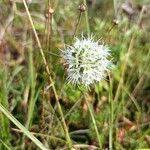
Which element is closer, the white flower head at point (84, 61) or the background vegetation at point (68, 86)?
the white flower head at point (84, 61)

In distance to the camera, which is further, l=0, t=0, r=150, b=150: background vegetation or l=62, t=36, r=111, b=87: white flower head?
l=0, t=0, r=150, b=150: background vegetation

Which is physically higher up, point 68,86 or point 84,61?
point 84,61

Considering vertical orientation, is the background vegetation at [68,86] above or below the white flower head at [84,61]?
below

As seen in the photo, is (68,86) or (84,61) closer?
(84,61)

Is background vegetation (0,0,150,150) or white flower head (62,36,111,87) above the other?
white flower head (62,36,111,87)
